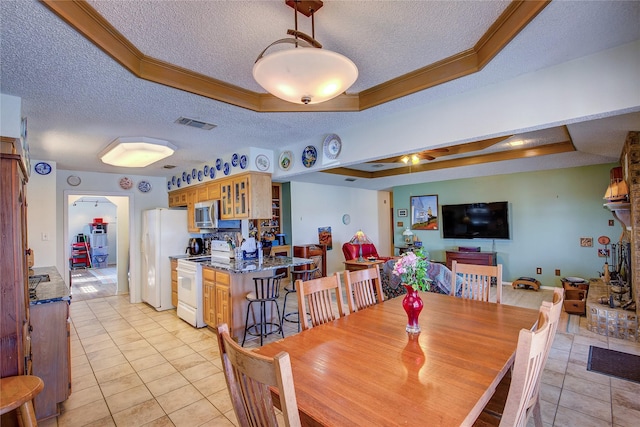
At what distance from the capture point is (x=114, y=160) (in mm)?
3965

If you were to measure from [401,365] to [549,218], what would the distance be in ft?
20.6

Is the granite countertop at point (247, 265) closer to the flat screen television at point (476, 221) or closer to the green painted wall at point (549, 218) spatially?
the flat screen television at point (476, 221)

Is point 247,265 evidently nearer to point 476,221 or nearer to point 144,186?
point 144,186

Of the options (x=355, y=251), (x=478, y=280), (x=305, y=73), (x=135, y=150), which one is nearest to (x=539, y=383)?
(x=478, y=280)

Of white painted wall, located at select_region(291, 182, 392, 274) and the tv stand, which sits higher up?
white painted wall, located at select_region(291, 182, 392, 274)

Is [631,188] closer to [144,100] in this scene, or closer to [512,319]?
[512,319]

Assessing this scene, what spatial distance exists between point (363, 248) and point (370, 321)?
484 centimetres

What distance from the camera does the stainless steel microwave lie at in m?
4.66

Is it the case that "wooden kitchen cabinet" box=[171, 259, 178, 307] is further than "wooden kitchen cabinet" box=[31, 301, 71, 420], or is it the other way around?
"wooden kitchen cabinet" box=[171, 259, 178, 307]

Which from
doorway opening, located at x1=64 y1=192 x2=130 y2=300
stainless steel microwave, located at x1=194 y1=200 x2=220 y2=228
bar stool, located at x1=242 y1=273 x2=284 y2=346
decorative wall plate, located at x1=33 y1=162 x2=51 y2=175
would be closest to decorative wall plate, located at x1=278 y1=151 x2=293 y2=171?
stainless steel microwave, located at x1=194 y1=200 x2=220 y2=228

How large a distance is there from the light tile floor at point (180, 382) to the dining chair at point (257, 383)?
57.8 inches

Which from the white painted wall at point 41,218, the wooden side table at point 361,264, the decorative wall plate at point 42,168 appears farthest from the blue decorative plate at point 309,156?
the decorative wall plate at point 42,168

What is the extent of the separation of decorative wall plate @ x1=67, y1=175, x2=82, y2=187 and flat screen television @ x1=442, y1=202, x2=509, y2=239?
753 centimetres

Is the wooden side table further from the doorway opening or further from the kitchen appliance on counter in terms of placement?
the doorway opening
